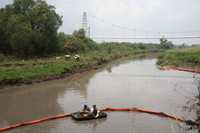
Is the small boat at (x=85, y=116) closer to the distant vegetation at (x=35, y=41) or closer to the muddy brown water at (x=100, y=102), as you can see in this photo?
the muddy brown water at (x=100, y=102)

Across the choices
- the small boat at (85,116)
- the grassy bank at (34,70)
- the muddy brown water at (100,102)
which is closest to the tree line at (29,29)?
the grassy bank at (34,70)

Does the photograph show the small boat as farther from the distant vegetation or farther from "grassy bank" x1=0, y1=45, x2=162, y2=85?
the distant vegetation

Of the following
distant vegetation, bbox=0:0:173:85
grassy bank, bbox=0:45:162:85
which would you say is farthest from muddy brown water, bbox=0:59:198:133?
distant vegetation, bbox=0:0:173:85

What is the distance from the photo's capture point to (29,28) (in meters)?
38.8

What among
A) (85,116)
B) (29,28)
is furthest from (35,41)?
(85,116)

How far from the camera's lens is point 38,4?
4334 cm

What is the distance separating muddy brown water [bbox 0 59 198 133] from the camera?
1546cm

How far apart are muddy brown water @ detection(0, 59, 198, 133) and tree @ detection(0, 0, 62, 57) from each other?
31.0ft

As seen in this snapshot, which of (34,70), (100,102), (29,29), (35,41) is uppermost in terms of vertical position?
(29,29)

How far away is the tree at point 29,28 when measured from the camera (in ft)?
127

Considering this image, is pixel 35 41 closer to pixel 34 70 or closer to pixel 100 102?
pixel 34 70

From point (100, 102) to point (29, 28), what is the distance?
20709 mm

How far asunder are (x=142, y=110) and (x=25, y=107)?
736cm

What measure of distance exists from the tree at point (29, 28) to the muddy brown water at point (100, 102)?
31.0 feet
